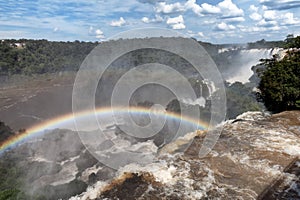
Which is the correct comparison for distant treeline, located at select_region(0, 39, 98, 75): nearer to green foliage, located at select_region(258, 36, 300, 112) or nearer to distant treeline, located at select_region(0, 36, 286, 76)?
distant treeline, located at select_region(0, 36, 286, 76)

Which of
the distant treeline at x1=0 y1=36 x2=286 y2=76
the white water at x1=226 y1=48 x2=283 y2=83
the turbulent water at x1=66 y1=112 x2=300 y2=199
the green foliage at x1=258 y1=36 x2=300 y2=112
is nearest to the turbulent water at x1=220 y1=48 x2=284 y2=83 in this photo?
the white water at x1=226 y1=48 x2=283 y2=83

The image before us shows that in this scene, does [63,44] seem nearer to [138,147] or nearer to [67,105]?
[67,105]

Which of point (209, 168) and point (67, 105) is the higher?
point (209, 168)

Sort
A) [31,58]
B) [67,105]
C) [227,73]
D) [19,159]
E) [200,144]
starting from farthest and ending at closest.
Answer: [227,73], [31,58], [67,105], [19,159], [200,144]

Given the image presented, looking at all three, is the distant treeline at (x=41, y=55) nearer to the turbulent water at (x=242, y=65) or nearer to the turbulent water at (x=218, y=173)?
the turbulent water at (x=242, y=65)

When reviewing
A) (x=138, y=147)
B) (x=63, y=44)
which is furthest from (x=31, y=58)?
(x=138, y=147)

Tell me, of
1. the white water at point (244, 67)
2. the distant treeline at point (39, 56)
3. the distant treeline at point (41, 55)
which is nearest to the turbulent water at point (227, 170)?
the distant treeline at point (41, 55)
